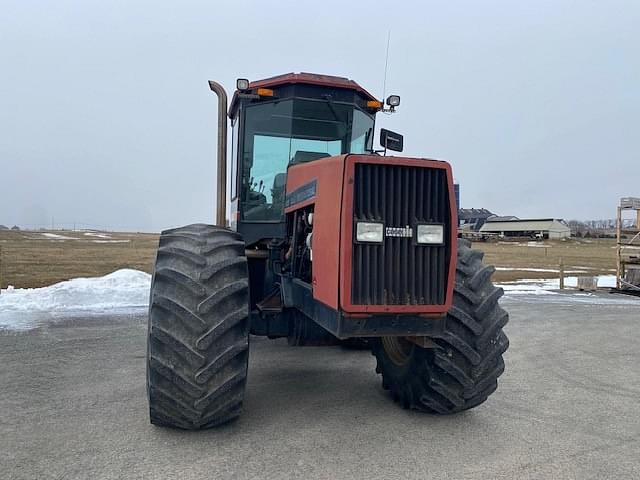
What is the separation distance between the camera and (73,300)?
439 inches

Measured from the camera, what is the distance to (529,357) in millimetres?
7543

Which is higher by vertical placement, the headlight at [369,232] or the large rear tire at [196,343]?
the headlight at [369,232]

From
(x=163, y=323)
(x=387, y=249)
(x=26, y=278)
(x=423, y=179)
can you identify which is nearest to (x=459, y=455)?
(x=387, y=249)

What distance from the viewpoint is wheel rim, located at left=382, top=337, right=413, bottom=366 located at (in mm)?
4902

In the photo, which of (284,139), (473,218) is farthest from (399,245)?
(473,218)

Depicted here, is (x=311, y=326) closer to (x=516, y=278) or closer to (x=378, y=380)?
(x=378, y=380)

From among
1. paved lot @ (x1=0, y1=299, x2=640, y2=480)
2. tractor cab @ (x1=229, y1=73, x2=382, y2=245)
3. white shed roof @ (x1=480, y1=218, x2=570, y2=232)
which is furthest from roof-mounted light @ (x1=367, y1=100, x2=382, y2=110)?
white shed roof @ (x1=480, y1=218, x2=570, y2=232)

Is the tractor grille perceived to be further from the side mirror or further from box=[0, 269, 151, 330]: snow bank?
box=[0, 269, 151, 330]: snow bank

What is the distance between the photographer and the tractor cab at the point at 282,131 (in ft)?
18.2

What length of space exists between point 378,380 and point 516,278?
15413 millimetres

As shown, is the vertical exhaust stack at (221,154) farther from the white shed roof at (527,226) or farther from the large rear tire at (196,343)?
the white shed roof at (527,226)

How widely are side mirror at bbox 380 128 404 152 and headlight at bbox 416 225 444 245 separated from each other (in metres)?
1.31

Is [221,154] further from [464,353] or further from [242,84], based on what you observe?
[464,353]

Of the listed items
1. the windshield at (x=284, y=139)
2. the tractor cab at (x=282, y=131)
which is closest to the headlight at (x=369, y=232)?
the tractor cab at (x=282, y=131)
